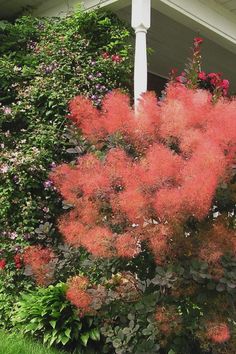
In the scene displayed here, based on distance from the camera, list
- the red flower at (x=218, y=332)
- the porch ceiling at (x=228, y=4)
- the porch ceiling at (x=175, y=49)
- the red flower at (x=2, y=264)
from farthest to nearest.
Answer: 1. the porch ceiling at (x=175, y=49)
2. the porch ceiling at (x=228, y=4)
3. the red flower at (x=2, y=264)
4. the red flower at (x=218, y=332)

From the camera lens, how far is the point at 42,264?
3881mm

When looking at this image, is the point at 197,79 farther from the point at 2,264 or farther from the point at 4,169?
the point at 2,264

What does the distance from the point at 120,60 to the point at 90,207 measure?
2.76m

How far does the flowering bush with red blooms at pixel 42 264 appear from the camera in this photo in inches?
150

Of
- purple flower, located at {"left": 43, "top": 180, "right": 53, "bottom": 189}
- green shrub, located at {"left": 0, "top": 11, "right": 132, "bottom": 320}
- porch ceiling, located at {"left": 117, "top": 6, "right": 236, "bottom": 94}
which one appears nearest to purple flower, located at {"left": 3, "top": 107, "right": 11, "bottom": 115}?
green shrub, located at {"left": 0, "top": 11, "right": 132, "bottom": 320}

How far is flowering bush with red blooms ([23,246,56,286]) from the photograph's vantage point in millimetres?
3799

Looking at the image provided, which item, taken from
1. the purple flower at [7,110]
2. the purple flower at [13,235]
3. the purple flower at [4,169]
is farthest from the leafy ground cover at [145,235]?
the purple flower at [7,110]

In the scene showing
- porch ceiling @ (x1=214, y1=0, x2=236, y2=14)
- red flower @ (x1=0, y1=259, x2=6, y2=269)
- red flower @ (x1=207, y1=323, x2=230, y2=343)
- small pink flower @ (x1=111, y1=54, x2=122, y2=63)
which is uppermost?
porch ceiling @ (x1=214, y1=0, x2=236, y2=14)

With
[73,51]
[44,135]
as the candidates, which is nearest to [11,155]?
[44,135]

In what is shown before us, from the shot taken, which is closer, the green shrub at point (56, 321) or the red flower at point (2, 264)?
the green shrub at point (56, 321)

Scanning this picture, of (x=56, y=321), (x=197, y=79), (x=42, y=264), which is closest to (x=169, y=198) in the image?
(x=42, y=264)

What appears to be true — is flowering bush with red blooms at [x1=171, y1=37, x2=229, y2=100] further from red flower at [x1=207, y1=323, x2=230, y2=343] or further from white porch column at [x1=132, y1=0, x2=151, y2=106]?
red flower at [x1=207, y1=323, x2=230, y2=343]

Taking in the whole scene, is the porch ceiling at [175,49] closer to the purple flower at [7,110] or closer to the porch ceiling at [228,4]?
the porch ceiling at [228,4]

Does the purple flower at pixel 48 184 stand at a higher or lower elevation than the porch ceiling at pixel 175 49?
lower
